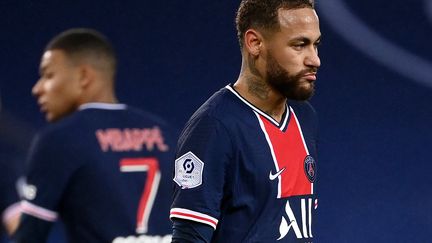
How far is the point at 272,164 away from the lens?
3.36m

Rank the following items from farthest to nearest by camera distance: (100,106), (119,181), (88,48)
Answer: (88,48) → (100,106) → (119,181)

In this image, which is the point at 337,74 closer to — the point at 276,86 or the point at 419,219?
the point at 419,219

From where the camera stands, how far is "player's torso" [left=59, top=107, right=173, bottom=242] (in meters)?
3.55

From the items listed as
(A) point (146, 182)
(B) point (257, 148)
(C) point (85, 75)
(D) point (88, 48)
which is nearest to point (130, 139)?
(A) point (146, 182)

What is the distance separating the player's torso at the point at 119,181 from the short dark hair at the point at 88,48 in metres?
0.22

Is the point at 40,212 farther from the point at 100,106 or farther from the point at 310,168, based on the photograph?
the point at 310,168

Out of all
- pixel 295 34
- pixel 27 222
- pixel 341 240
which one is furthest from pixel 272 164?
pixel 341 240

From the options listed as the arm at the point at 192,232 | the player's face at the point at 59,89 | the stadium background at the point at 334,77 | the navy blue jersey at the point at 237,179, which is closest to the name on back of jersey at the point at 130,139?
the player's face at the point at 59,89

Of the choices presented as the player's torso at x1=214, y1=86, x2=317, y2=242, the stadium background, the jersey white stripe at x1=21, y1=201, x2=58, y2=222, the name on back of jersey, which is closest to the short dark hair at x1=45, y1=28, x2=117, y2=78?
the name on back of jersey

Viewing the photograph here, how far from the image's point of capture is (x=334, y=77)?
6539 mm

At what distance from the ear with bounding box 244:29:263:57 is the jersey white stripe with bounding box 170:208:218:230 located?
487 millimetres

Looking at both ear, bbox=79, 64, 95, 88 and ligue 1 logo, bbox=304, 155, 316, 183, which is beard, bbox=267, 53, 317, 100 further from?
ear, bbox=79, 64, 95, 88

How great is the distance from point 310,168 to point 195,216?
0.41m

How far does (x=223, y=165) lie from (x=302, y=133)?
1.21 ft
